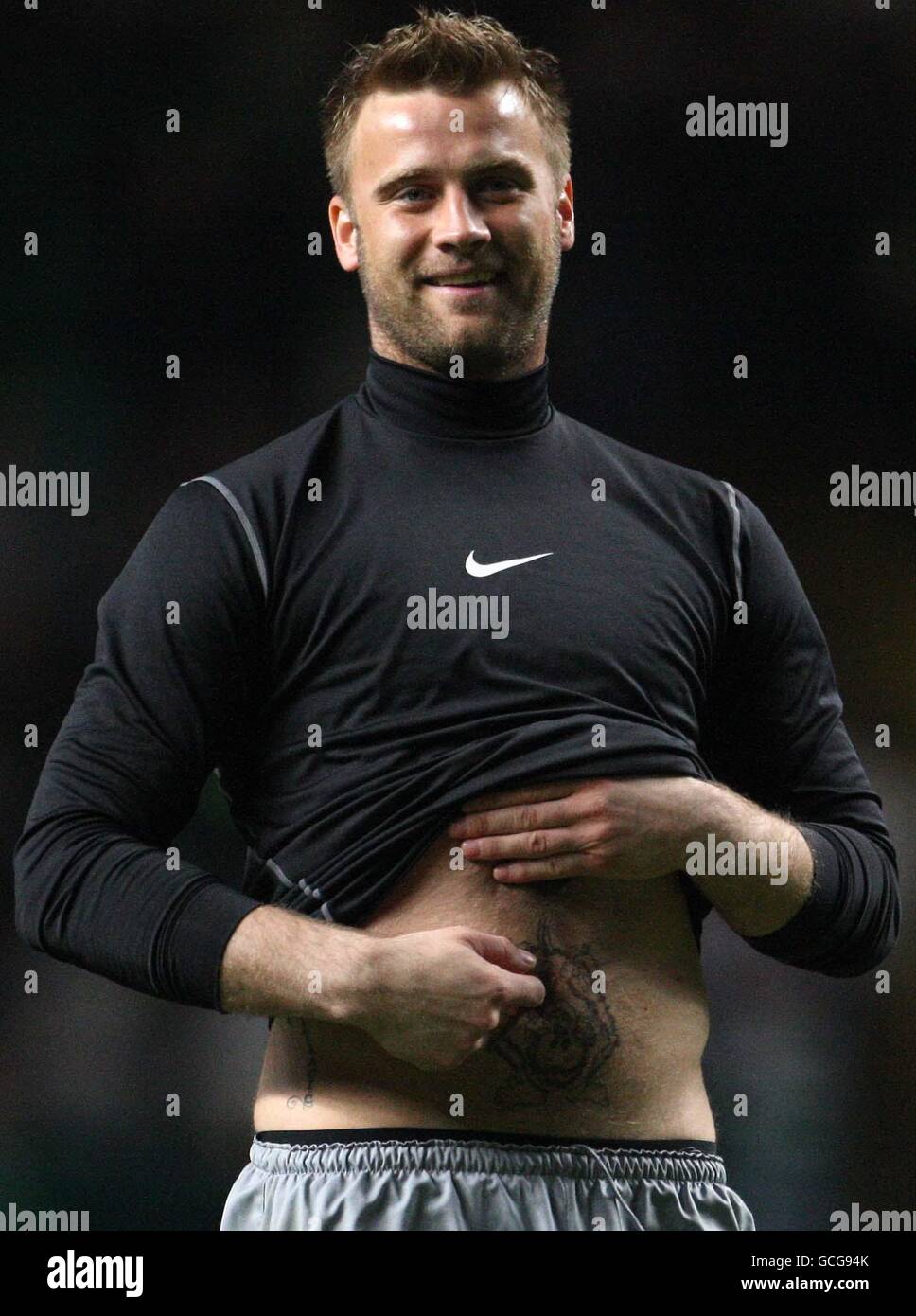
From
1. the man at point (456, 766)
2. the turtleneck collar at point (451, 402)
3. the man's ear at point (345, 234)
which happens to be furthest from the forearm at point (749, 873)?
the man's ear at point (345, 234)

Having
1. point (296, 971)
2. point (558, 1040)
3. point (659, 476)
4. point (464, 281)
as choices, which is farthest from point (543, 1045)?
→ point (464, 281)

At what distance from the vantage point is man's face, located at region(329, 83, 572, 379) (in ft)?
6.50

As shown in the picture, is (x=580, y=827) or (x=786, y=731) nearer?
(x=580, y=827)

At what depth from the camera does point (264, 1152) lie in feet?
6.14

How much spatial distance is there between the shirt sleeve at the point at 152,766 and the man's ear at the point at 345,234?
34cm

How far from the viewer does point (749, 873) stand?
6.14 ft

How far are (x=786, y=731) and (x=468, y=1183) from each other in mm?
611

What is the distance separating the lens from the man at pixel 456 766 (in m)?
1.78

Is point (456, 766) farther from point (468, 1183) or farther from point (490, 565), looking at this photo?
point (468, 1183)

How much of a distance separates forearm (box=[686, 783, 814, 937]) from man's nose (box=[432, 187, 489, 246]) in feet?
Result: 2.02

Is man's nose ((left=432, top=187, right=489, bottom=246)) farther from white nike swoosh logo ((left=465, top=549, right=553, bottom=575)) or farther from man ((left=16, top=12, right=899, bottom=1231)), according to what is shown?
white nike swoosh logo ((left=465, top=549, right=553, bottom=575))

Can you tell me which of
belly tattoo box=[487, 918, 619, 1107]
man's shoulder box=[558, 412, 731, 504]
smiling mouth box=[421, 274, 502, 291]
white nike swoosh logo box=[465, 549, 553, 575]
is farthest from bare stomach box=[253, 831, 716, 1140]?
smiling mouth box=[421, 274, 502, 291]

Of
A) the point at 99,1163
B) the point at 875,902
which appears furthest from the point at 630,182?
the point at 99,1163

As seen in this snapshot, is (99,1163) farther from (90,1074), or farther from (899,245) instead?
(899,245)
